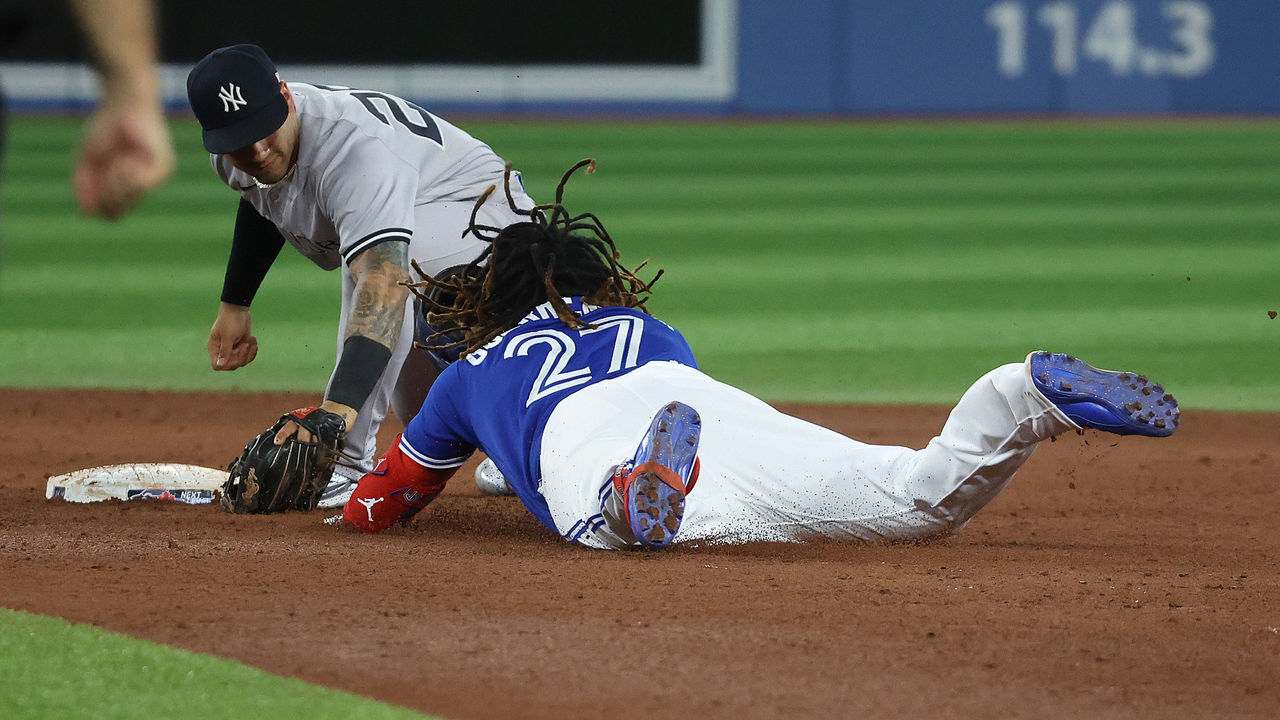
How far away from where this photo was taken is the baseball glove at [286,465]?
3.88m

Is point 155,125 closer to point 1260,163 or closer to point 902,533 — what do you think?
point 902,533

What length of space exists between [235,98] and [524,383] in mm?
1143

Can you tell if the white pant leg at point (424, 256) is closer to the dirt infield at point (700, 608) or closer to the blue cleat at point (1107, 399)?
the dirt infield at point (700, 608)

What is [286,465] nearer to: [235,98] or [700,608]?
[235,98]

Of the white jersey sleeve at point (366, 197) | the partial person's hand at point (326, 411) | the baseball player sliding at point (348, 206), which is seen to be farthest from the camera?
the white jersey sleeve at point (366, 197)

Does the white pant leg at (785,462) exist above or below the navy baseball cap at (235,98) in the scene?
below

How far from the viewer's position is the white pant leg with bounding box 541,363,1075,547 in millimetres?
3318

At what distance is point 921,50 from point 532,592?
61.2 feet

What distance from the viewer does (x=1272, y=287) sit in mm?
9477

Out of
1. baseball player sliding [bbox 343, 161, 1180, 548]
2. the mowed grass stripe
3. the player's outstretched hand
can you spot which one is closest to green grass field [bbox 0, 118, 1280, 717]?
the mowed grass stripe

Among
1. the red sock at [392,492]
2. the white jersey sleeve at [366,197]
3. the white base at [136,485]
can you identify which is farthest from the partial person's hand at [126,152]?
the white base at [136,485]

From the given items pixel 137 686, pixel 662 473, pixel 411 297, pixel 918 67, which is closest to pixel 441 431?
pixel 662 473

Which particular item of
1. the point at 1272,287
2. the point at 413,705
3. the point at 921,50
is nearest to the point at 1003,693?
the point at 413,705

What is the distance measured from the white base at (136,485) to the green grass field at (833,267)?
2469mm
